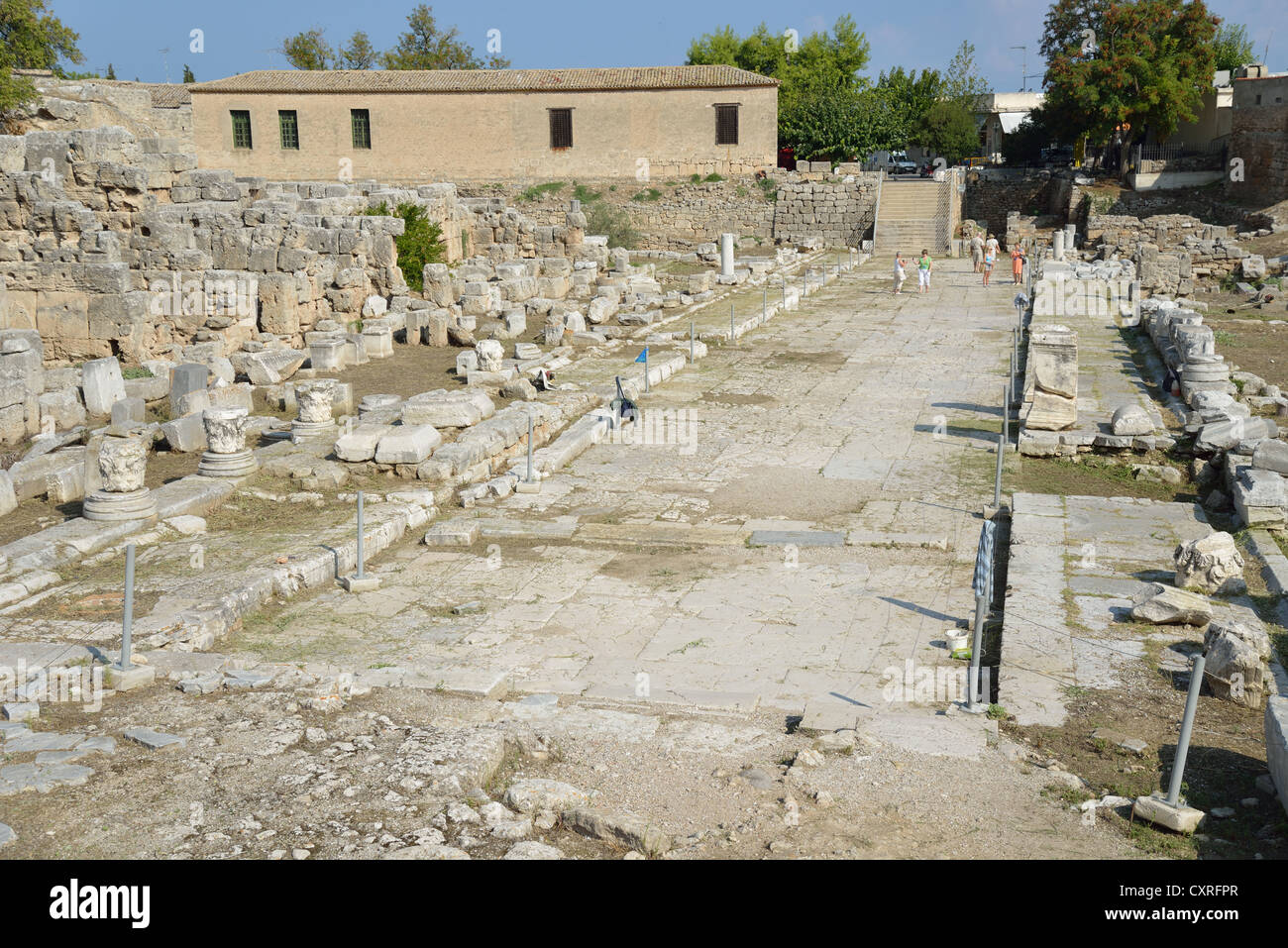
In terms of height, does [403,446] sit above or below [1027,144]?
below

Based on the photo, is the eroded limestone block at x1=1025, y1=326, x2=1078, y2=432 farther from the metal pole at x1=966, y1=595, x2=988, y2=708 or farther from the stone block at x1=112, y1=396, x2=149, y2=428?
the stone block at x1=112, y1=396, x2=149, y2=428

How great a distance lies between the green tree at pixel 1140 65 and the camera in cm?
4141

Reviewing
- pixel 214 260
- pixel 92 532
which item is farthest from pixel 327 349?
pixel 92 532

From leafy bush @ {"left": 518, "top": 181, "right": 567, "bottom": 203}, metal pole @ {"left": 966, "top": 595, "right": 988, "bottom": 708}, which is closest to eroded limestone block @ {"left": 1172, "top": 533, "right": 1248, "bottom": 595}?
metal pole @ {"left": 966, "top": 595, "right": 988, "bottom": 708}

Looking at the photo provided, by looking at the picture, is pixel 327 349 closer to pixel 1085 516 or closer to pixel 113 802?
pixel 1085 516

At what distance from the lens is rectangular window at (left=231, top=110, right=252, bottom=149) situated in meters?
41.8

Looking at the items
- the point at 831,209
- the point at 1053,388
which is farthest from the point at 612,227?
the point at 1053,388

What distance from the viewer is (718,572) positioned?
9492 millimetres

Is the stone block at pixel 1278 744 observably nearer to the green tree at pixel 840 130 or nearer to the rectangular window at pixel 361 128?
the green tree at pixel 840 130

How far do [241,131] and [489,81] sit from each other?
30.2 ft

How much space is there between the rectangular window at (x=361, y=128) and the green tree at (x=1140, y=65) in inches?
989

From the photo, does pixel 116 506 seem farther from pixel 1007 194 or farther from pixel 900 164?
pixel 900 164

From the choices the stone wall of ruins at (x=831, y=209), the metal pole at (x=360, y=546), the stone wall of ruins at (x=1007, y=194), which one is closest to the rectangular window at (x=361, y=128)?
the stone wall of ruins at (x=831, y=209)
